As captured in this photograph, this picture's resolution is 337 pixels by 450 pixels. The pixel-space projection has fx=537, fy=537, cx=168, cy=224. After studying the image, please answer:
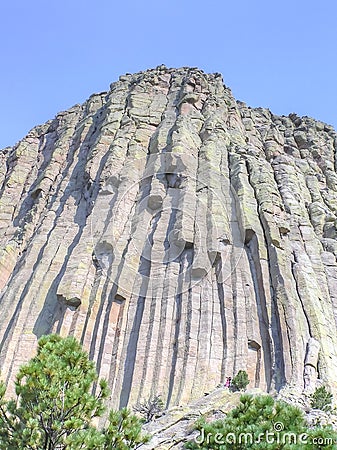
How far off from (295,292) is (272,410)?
50.8 feet

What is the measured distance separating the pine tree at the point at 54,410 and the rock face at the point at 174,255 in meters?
9.58

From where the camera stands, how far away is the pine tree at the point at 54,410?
12.3 metres

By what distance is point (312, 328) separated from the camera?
82.9ft

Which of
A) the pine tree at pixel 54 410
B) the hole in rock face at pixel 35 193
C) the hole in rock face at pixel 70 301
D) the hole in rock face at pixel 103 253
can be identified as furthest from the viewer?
the hole in rock face at pixel 35 193

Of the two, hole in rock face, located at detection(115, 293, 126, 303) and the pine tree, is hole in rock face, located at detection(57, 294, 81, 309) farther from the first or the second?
the pine tree

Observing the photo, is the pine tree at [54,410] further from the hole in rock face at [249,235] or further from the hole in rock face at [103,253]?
the hole in rock face at [249,235]

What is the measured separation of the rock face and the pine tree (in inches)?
377

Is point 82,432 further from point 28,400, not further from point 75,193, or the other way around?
point 75,193

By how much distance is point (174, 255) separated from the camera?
28.8 meters

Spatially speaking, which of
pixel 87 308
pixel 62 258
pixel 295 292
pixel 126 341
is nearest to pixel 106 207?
pixel 62 258

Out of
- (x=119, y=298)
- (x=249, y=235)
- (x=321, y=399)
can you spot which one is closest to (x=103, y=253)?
(x=119, y=298)

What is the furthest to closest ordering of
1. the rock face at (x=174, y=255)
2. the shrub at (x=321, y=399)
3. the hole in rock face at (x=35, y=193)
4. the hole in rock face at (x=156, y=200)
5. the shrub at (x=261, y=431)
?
the hole in rock face at (x=35, y=193) → the hole in rock face at (x=156, y=200) → the rock face at (x=174, y=255) → the shrub at (x=321, y=399) → the shrub at (x=261, y=431)

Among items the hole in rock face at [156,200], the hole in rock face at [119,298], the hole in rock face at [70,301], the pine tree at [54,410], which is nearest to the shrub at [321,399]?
the pine tree at [54,410]

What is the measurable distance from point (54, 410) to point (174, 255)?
16515 millimetres
